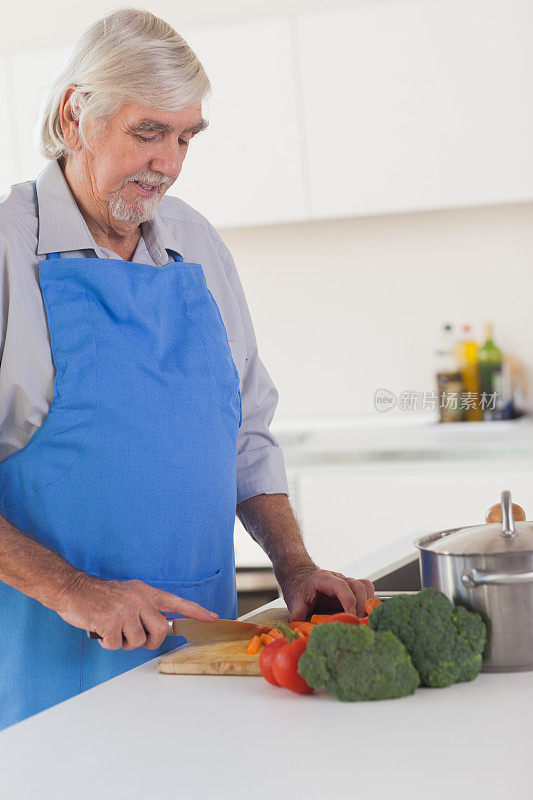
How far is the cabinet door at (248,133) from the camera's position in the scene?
10.5 ft

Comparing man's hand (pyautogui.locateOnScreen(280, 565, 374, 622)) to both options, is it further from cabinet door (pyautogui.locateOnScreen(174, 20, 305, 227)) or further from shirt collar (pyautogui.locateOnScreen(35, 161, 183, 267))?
cabinet door (pyautogui.locateOnScreen(174, 20, 305, 227))

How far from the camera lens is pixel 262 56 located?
3205 millimetres

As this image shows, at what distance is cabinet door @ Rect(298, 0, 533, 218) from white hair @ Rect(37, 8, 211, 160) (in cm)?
180

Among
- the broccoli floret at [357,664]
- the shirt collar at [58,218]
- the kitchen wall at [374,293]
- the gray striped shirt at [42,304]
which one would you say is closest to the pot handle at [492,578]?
the broccoli floret at [357,664]

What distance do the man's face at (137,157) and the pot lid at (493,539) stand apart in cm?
63

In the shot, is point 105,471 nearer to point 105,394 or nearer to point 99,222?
point 105,394

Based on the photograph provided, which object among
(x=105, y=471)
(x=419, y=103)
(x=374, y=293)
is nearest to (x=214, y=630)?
(x=105, y=471)

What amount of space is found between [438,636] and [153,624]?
1.11ft

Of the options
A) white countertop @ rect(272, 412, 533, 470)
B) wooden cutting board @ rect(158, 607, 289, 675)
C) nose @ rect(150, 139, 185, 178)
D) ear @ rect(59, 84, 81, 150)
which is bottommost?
wooden cutting board @ rect(158, 607, 289, 675)

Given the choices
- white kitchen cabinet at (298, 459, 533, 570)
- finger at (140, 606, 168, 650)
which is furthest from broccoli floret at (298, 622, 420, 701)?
white kitchen cabinet at (298, 459, 533, 570)

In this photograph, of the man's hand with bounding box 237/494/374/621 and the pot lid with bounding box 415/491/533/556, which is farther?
the man's hand with bounding box 237/494/374/621

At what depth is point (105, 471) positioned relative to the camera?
1330mm

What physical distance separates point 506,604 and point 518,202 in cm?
243

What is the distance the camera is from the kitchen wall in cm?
344
